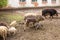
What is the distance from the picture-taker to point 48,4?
1541 cm

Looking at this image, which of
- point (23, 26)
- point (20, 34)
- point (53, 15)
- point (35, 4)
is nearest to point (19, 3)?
point (35, 4)

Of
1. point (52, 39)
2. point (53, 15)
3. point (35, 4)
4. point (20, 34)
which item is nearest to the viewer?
point (52, 39)

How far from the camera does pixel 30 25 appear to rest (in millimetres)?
8328

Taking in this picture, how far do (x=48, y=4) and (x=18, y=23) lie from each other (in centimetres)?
681

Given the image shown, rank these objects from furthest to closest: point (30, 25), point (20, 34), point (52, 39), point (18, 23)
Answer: point (18, 23)
point (30, 25)
point (20, 34)
point (52, 39)

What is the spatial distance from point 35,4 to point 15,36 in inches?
310

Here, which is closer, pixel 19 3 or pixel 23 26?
pixel 23 26

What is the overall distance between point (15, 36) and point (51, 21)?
2.46 metres

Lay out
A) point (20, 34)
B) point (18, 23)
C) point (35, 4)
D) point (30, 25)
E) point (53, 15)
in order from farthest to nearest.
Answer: point (35, 4) < point (53, 15) < point (18, 23) < point (30, 25) < point (20, 34)

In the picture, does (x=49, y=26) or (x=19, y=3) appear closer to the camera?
(x=49, y=26)

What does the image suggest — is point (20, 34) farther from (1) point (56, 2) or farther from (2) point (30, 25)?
(1) point (56, 2)

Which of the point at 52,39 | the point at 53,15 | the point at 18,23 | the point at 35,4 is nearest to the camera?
the point at 52,39

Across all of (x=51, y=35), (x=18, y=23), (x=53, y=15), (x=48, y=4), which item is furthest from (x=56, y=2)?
(x=51, y=35)

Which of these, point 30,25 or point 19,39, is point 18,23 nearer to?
point 30,25
